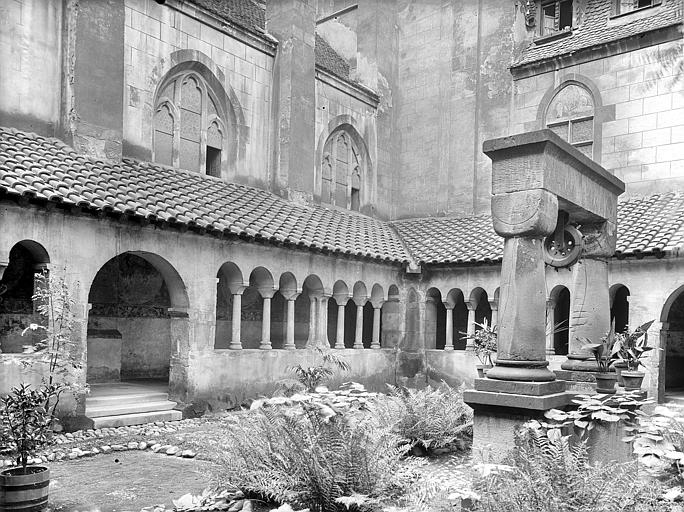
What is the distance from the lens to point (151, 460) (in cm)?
763

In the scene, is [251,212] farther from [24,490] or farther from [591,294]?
[24,490]

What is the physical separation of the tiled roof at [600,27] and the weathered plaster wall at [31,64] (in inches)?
428

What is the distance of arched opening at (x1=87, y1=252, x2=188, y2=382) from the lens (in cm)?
1291

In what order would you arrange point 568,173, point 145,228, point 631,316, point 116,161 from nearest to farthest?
1. point 568,173
2. point 145,228
3. point 116,161
4. point 631,316

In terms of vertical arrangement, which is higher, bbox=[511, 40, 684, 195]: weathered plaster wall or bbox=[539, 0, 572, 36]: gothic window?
bbox=[539, 0, 572, 36]: gothic window

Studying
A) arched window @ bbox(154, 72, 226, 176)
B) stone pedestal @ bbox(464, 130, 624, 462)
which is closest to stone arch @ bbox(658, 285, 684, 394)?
stone pedestal @ bbox(464, 130, 624, 462)

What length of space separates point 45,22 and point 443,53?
1053 cm

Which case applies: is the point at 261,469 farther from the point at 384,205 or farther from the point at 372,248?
the point at 384,205

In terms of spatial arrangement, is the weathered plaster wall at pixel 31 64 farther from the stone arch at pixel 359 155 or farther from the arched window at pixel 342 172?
the arched window at pixel 342 172

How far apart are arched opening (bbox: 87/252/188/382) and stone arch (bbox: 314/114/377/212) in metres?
4.75

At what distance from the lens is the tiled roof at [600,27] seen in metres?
14.2

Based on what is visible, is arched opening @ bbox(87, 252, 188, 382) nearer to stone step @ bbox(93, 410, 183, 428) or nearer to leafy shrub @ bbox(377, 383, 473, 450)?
stone step @ bbox(93, 410, 183, 428)

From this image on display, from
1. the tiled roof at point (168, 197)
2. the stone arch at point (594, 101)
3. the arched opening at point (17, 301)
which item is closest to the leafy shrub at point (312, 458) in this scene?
the tiled roof at point (168, 197)

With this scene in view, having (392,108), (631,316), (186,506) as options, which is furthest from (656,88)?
(186,506)
